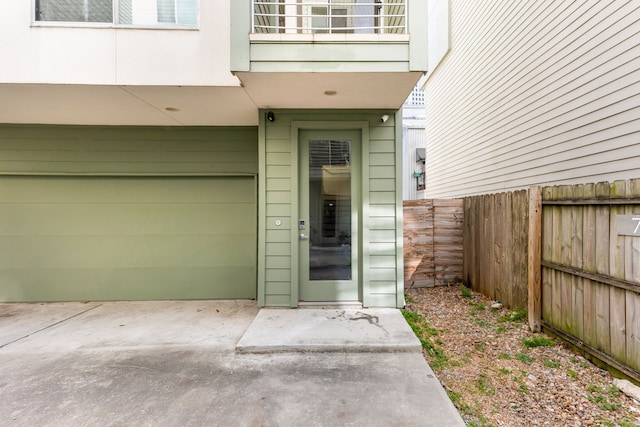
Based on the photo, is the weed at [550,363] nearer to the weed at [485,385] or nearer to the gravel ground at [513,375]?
the gravel ground at [513,375]

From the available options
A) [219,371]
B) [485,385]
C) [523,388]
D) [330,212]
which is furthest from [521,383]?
[330,212]

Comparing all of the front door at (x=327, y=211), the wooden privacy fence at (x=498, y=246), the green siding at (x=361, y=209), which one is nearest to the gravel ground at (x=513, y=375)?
the wooden privacy fence at (x=498, y=246)

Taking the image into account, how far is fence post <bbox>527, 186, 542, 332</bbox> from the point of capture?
10.3 ft

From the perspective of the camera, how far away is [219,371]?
2459 millimetres

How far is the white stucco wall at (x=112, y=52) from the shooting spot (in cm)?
301

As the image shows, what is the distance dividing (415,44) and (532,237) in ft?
7.45

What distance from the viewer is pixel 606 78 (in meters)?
3.35

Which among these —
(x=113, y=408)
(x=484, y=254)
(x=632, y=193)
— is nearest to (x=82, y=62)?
(x=113, y=408)

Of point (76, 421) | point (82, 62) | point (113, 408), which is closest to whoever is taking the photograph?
point (76, 421)

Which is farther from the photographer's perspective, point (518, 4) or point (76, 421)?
point (518, 4)

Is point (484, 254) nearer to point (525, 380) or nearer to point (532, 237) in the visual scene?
A: point (532, 237)

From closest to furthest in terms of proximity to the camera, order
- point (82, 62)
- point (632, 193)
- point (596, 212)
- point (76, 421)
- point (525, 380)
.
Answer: point (76, 421)
point (632, 193)
point (525, 380)
point (596, 212)
point (82, 62)

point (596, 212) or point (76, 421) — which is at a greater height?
point (596, 212)

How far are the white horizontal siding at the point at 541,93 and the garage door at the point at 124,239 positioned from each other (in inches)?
166
